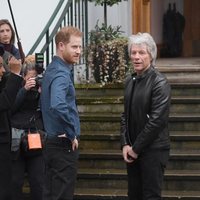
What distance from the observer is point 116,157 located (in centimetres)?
801

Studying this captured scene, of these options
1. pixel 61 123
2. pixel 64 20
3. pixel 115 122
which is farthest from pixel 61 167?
pixel 64 20

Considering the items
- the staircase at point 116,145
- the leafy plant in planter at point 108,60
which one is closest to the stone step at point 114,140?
the staircase at point 116,145

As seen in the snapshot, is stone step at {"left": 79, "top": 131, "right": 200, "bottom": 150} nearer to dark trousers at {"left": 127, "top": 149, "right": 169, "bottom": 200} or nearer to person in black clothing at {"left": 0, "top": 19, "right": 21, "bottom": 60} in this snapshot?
person in black clothing at {"left": 0, "top": 19, "right": 21, "bottom": 60}

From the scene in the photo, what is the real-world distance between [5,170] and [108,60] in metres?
3.36

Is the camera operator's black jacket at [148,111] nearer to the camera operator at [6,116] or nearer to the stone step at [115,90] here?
→ the camera operator at [6,116]

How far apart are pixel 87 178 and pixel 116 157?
408 mm

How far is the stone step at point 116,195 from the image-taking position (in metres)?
7.36

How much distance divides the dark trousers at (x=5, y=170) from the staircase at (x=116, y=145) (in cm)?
154

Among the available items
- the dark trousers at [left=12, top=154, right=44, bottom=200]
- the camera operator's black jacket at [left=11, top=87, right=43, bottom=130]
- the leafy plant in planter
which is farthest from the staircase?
the camera operator's black jacket at [left=11, top=87, right=43, bottom=130]

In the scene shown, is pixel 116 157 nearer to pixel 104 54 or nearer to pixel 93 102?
pixel 93 102

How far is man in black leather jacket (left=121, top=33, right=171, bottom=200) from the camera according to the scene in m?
5.86

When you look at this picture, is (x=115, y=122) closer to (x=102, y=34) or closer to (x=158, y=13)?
(x=102, y=34)

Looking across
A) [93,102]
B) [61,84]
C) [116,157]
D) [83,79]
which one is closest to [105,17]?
[83,79]

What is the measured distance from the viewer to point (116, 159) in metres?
8.02
